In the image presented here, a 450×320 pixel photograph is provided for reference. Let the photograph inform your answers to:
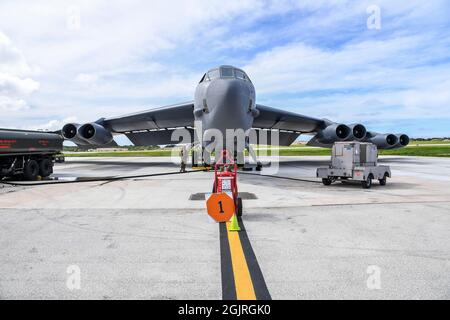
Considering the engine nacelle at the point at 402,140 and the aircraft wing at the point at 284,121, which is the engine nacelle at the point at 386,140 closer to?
the engine nacelle at the point at 402,140

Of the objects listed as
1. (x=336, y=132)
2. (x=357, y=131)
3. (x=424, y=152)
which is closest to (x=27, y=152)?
(x=336, y=132)

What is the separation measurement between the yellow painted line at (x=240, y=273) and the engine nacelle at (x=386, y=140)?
23.9m

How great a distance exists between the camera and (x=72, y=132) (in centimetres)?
2331

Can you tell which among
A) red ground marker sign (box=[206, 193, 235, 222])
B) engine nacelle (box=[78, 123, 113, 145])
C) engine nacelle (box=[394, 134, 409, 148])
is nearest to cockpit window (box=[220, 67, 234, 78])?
red ground marker sign (box=[206, 193, 235, 222])

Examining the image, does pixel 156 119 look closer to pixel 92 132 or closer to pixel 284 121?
pixel 92 132

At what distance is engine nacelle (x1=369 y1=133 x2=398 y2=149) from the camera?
26728 mm

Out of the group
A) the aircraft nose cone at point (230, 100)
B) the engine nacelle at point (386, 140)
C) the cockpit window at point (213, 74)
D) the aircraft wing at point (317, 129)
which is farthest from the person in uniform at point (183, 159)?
the engine nacelle at point (386, 140)

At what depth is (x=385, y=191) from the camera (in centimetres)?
1162

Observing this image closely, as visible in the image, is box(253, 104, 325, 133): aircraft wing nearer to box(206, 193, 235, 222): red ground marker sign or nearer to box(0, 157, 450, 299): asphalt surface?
box(0, 157, 450, 299): asphalt surface

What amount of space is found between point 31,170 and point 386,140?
22.2m

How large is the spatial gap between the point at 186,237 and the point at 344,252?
7.51 feet

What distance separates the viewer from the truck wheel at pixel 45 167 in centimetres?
1709
